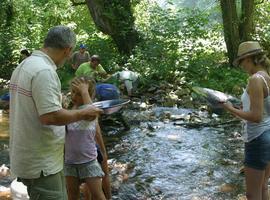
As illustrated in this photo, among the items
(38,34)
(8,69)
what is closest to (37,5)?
(38,34)

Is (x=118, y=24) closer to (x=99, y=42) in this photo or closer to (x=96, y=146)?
(x=99, y=42)

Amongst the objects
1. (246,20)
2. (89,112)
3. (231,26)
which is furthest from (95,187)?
(246,20)

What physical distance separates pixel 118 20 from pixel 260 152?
13.7 m

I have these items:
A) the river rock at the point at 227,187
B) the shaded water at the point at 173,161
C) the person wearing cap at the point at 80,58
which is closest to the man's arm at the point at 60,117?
the shaded water at the point at 173,161

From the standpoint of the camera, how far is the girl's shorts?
153 inches

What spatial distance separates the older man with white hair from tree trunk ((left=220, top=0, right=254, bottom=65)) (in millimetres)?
12330

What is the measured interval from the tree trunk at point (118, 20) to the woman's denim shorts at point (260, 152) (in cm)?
1297

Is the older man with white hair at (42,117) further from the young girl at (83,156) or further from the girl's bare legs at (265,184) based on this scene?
the girl's bare legs at (265,184)

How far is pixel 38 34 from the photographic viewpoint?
18.8 m

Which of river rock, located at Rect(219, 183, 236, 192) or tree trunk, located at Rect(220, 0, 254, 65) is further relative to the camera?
tree trunk, located at Rect(220, 0, 254, 65)

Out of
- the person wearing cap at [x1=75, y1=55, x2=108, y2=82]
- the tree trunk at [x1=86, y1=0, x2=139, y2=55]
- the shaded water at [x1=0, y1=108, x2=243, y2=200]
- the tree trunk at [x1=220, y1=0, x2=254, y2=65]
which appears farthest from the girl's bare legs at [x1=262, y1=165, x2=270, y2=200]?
the tree trunk at [x1=86, y1=0, x2=139, y2=55]

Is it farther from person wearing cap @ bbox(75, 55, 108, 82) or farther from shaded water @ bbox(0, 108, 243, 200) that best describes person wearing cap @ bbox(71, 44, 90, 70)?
shaded water @ bbox(0, 108, 243, 200)

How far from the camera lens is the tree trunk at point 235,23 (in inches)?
571

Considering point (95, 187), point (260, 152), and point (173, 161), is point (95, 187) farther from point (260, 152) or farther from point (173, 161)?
point (173, 161)
